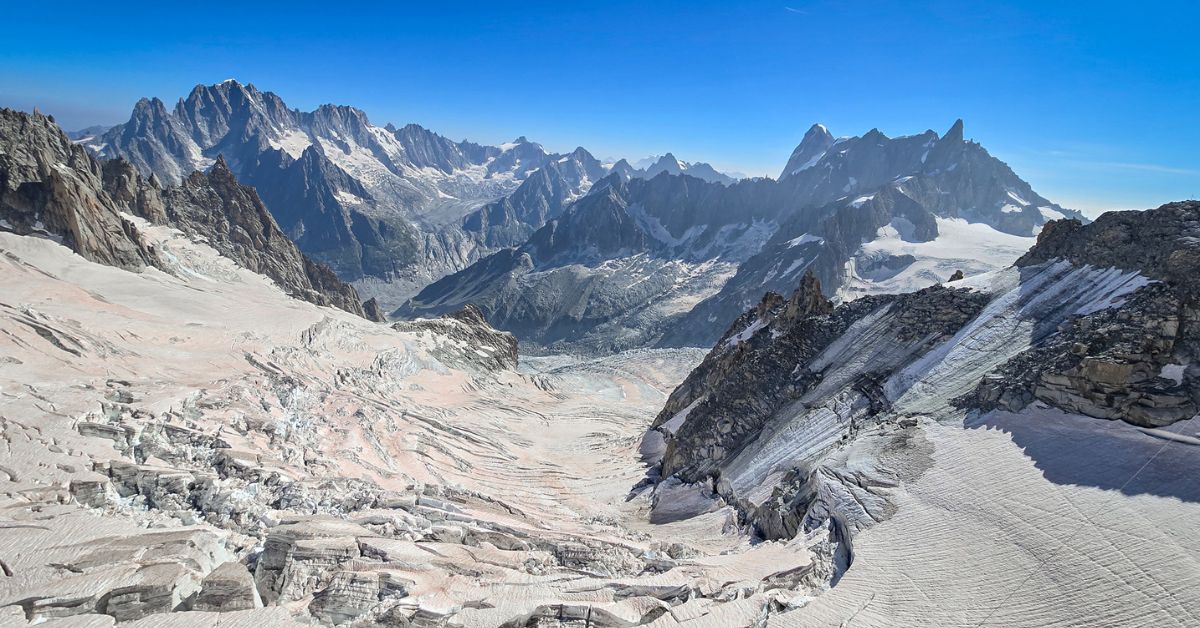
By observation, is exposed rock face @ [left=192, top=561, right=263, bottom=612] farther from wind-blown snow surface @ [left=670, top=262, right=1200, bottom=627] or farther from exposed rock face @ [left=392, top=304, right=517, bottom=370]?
exposed rock face @ [left=392, top=304, right=517, bottom=370]

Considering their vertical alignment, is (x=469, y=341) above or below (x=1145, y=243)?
below

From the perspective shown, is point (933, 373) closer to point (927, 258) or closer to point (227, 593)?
point (227, 593)

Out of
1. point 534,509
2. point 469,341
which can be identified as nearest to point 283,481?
point 534,509

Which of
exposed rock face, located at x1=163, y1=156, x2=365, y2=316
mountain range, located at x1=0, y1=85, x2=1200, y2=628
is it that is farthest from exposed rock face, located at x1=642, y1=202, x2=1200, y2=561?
exposed rock face, located at x1=163, y1=156, x2=365, y2=316

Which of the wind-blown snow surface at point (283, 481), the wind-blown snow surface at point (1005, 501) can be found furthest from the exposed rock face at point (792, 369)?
the wind-blown snow surface at point (283, 481)

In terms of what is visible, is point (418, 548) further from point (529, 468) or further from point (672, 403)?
point (672, 403)

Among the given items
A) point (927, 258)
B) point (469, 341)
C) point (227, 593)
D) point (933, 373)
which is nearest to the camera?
point (227, 593)

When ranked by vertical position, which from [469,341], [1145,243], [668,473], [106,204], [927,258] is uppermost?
[927,258]

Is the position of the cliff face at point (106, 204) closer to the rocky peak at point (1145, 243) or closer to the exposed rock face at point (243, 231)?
the exposed rock face at point (243, 231)
